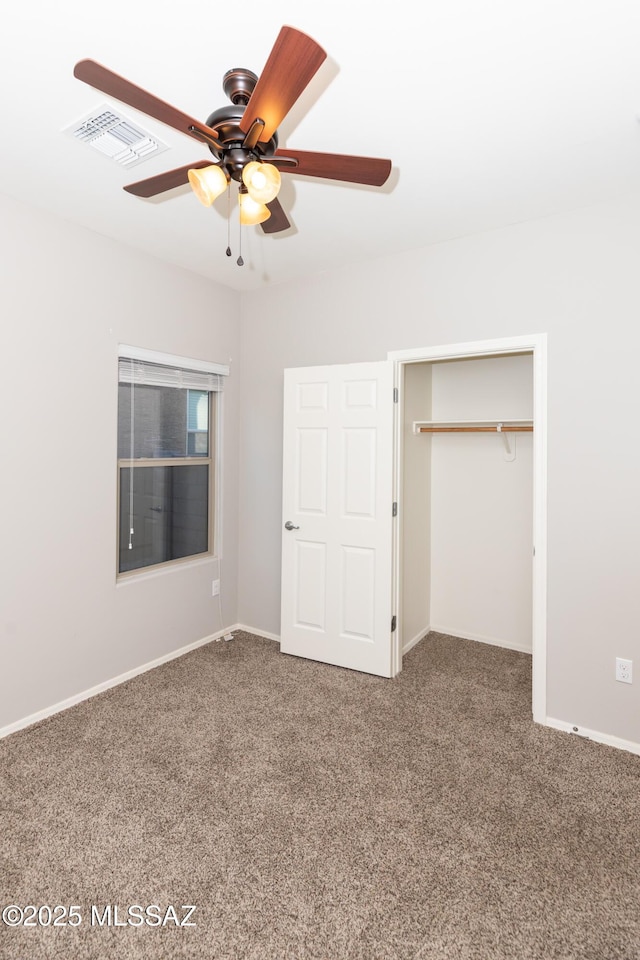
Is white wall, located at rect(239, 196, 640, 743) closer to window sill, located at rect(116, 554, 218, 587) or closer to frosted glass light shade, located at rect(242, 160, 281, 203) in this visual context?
frosted glass light shade, located at rect(242, 160, 281, 203)

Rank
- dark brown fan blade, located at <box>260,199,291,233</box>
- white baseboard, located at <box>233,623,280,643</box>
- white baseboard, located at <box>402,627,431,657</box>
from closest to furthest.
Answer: dark brown fan blade, located at <box>260,199,291,233</box>
white baseboard, located at <box>402,627,431,657</box>
white baseboard, located at <box>233,623,280,643</box>

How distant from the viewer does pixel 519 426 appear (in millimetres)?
3576

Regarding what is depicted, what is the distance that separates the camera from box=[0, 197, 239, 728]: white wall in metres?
2.65

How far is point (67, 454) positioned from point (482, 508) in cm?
287

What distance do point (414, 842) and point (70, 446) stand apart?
2.55 m

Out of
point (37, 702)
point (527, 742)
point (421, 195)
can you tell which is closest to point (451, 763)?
point (527, 742)

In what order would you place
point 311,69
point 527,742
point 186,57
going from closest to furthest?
point 311,69, point 186,57, point 527,742

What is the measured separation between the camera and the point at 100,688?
310cm

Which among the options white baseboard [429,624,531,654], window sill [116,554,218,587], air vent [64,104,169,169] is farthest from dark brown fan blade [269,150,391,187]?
white baseboard [429,624,531,654]

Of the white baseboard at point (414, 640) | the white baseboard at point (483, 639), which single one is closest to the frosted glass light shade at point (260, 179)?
the white baseboard at point (414, 640)

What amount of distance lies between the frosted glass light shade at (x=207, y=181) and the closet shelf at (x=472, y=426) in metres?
2.53

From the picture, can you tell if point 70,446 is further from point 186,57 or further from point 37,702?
point 186,57

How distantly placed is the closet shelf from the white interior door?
66 cm

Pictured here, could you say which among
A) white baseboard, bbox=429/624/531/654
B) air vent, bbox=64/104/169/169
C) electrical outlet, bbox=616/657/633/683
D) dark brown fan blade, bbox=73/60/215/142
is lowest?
white baseboard, bbox=429/624/531/654
